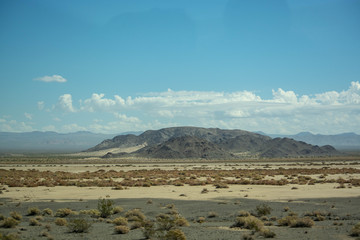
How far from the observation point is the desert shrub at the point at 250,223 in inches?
605

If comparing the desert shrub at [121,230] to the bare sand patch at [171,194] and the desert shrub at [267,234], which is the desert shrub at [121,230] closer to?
the desert shrub at [267,234]

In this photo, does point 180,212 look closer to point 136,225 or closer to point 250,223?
point 136,225

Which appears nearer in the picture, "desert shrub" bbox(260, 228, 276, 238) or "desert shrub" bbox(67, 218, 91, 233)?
"desert shrub" bbox(260, 228, 276, 238)

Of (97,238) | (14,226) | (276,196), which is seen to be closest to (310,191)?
(276,196)

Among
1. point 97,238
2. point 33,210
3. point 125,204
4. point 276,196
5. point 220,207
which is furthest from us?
point 276,196

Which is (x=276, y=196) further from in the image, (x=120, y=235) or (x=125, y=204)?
→ (x=120, y=235)

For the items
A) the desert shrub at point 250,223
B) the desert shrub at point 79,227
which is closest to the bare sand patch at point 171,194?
the desert shrub at point 250,223

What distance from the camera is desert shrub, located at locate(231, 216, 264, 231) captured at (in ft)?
50.4

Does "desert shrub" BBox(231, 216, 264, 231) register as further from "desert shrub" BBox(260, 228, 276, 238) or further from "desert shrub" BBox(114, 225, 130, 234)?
"desert shrub" BBox(114, 225, 130, 234)

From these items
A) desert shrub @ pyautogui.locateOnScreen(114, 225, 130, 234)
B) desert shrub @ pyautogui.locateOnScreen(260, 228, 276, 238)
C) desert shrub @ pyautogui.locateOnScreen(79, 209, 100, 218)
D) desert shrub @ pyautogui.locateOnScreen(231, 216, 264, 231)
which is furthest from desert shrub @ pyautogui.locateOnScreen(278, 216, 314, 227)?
desert shrub @ pyautogui.locateOnScreen(79, 209, 100, 218)

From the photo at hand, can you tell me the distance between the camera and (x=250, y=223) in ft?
52.0

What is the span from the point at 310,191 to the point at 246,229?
17748 millimetres

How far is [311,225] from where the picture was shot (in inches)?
648

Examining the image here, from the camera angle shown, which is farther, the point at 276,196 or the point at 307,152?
the point at 307,152
